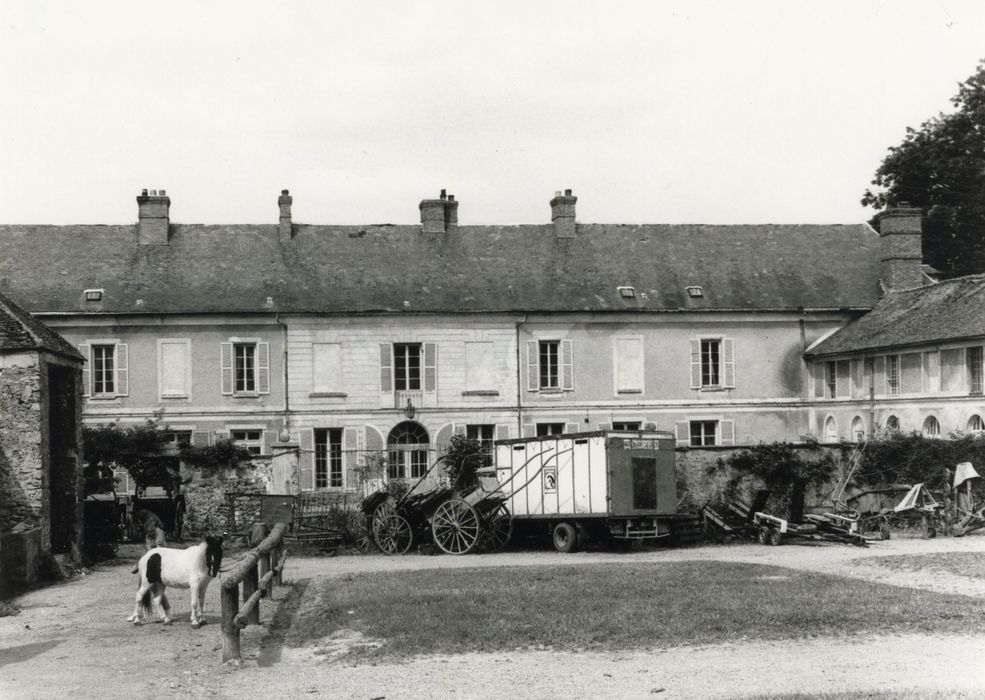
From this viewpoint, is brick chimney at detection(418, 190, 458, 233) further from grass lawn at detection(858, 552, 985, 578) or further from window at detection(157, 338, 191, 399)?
grass lawn at detection(858, 552, 985, 578)

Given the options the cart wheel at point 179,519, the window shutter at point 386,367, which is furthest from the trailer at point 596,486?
the window shutter at point 386,367

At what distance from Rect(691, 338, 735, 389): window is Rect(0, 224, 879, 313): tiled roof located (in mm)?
1057

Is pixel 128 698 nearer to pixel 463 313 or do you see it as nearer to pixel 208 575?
pixel 208 575

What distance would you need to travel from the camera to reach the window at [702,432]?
105ft

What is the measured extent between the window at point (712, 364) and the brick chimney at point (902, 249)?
16.8 ft

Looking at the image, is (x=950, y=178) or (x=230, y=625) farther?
(x=950, y=178)

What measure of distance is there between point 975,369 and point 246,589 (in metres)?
19.7

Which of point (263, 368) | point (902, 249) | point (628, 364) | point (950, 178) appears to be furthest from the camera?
point (950, 178)

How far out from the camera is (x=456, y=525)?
19.4 meters

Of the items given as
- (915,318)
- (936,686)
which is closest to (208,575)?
(936,686)

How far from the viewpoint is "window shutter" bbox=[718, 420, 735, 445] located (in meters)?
31.7

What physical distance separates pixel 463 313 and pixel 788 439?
9609mm

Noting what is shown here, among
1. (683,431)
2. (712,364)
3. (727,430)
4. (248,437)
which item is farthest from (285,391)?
(727,430)

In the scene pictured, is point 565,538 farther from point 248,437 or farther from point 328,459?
point 248,437
